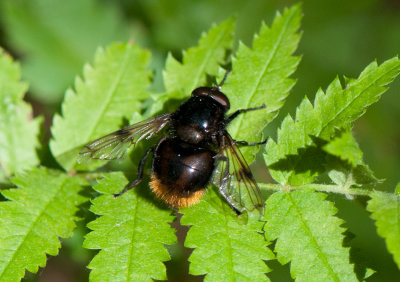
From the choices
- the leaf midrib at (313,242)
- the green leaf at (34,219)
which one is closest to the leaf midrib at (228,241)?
the leaf midrib at (313,242)

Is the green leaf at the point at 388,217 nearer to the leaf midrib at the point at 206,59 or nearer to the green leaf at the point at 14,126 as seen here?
the leaf midrib at the point at 206,59

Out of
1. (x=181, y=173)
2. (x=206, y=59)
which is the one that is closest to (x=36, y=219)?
(x=181, y=173)

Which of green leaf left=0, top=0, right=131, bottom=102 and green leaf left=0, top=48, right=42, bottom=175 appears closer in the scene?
green leaf left=0, top=48, right=42, bottom=175

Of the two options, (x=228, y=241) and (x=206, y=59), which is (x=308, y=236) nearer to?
(x=228, y=241)

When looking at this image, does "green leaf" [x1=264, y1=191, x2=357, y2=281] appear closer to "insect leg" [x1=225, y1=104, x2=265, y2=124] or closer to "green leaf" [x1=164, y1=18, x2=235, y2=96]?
"insect leg" [x1=225, y1=104, x2=265, y2=124]

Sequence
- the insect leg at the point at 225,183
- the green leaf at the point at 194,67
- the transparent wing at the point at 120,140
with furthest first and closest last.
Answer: the green leaf at the point at 194,67, the transparent wing at the point at 120,140, the insect leg at the point at 225,183

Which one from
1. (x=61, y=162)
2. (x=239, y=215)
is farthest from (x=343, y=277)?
(x=61, y=162)

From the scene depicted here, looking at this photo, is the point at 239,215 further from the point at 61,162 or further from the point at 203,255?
the point at 61,162

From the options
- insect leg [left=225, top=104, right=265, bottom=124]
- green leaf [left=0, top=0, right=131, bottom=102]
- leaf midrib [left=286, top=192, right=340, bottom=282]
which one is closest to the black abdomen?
insect leg [left=225, top=104, right=265, bottom=124]
